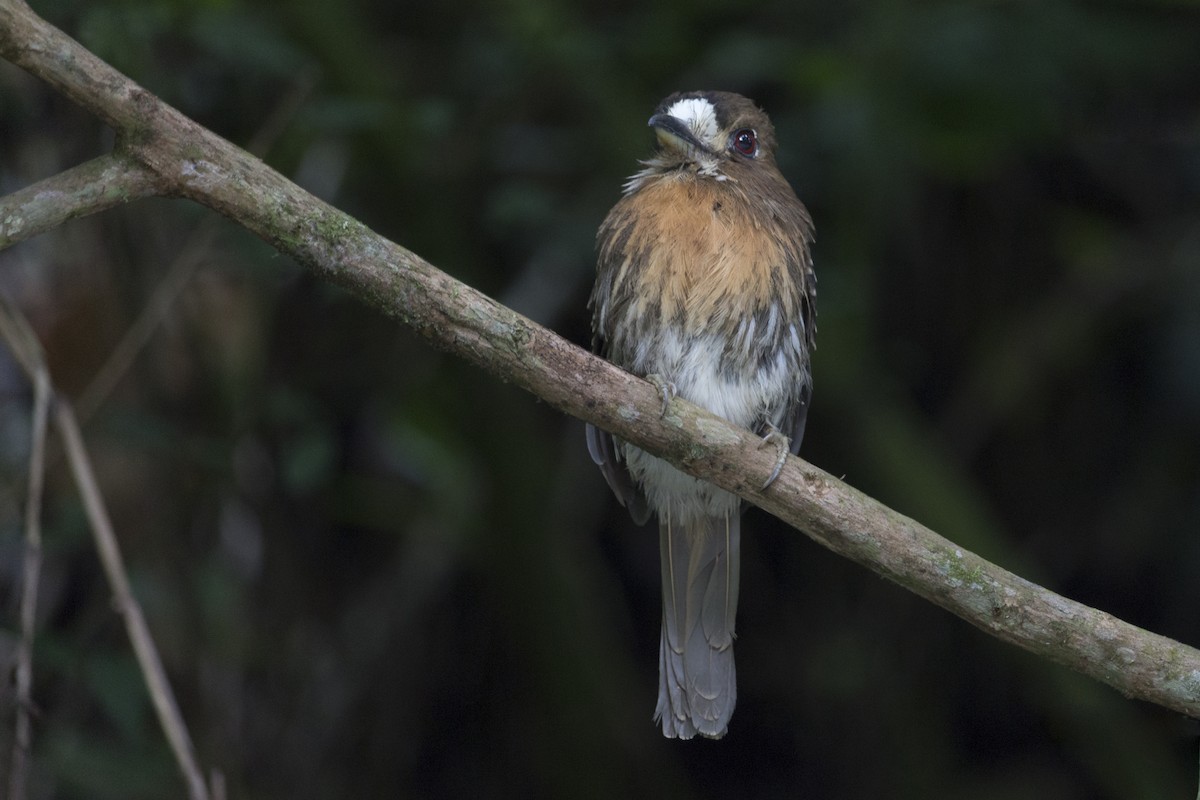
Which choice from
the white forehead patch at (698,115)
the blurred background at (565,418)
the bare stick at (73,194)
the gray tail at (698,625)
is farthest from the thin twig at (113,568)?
the white forehead patch at (698,115)

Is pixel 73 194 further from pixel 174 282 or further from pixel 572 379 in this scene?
pixel 174 282

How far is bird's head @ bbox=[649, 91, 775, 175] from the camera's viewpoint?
2.47 m

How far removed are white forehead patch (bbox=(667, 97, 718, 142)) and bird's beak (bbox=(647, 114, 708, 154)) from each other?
0.03 meters

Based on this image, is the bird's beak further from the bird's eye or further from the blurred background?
the blurred background

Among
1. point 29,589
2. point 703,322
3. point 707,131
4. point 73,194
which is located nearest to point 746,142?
point 707,131

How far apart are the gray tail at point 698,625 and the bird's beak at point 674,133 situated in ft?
2.47

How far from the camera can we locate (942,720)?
3770mm

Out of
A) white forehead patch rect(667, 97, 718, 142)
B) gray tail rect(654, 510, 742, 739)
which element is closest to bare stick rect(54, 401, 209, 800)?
gray tail rect(654, 510, 742, 739)

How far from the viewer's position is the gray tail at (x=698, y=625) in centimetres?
250

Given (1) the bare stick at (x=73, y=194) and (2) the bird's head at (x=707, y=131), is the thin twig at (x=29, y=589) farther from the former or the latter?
(2) the bird's head at (x=707, y=131)

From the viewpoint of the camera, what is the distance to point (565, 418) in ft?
12.4

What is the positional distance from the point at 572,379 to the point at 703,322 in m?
0.63

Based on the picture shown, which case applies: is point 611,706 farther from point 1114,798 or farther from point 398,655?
point 1114,798

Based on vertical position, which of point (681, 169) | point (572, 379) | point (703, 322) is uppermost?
point (681, 169)
